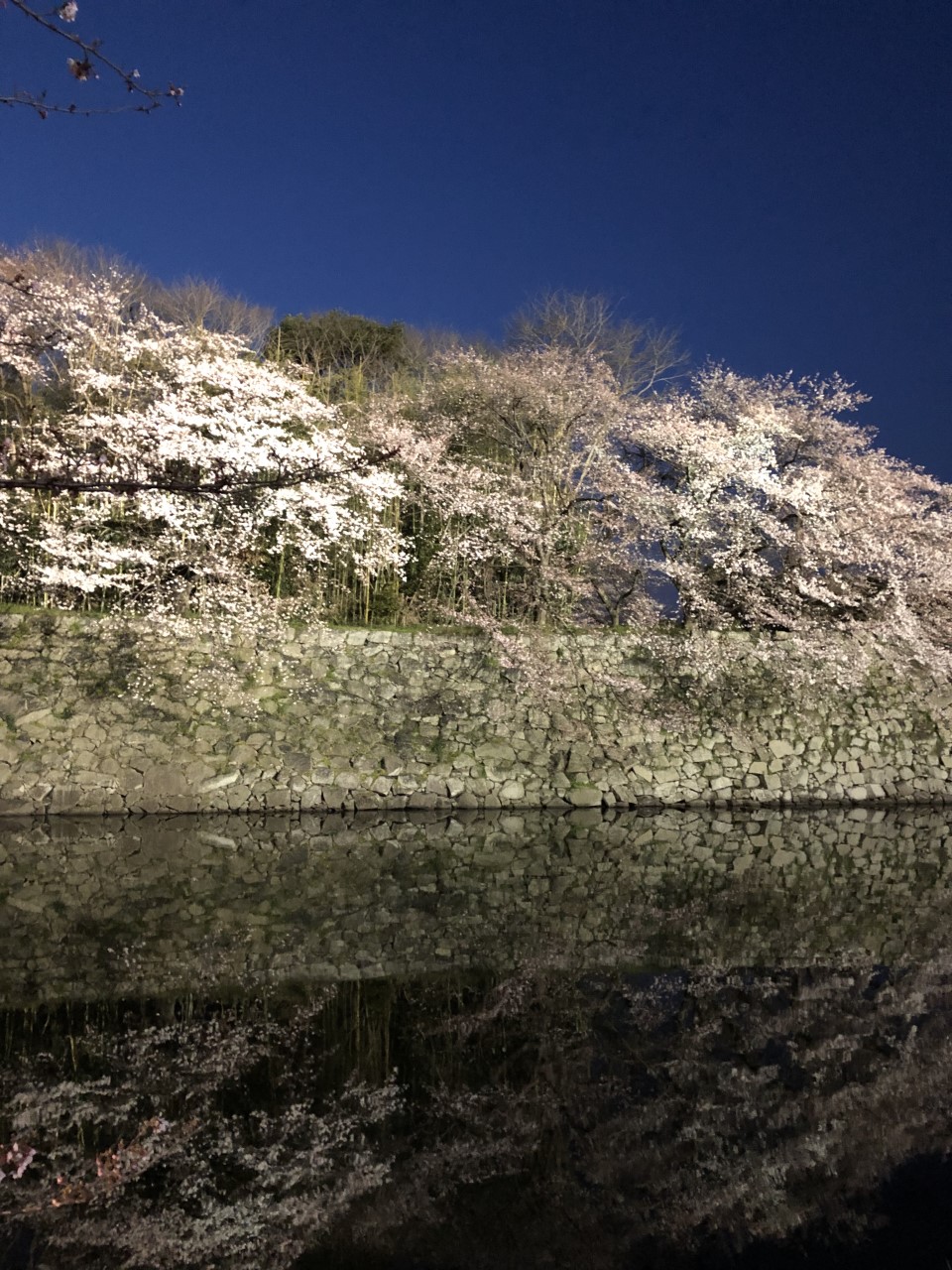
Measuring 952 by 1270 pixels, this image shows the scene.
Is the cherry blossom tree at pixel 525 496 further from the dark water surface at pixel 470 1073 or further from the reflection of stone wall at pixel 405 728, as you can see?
the dark water surface at pixel 470 1073

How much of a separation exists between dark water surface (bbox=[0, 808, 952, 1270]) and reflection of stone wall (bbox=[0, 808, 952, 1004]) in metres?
0.04

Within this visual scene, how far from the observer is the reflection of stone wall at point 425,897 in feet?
16.9

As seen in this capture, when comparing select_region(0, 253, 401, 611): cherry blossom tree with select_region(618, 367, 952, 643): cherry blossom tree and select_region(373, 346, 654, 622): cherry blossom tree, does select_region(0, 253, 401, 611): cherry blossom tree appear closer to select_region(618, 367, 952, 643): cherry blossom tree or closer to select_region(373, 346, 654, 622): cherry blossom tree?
select_region(373, 346, 654, 622): cherry blossom tree

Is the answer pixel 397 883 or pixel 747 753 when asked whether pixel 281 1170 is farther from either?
pixel 747 753

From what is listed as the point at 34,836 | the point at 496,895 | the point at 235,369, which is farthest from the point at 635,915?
the point at 235,369

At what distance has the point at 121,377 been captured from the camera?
12.1 m

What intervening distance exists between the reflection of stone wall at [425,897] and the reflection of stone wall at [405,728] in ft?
2.19

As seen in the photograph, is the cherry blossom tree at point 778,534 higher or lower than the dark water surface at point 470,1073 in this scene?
higher

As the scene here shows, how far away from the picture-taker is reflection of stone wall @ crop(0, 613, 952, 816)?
34.6ft

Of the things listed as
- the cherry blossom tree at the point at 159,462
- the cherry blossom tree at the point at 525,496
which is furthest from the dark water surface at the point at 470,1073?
the cherry blossom tree at the point at 525,496

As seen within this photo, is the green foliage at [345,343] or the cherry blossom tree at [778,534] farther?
the green foliage at [345,343]

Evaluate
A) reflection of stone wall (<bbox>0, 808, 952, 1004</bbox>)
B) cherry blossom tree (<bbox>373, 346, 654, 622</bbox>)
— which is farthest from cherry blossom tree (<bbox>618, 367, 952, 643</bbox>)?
reflection of stone wall (<bbox>0, 808, 952, 1004</bbox>)

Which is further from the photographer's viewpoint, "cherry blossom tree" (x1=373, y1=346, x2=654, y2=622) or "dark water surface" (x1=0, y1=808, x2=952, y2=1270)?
"cherry blossom tree" (x1=373, y1=346, x2=654, y2=622)

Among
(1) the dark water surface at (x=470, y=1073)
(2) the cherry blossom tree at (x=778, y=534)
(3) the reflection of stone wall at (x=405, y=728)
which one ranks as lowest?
(1) the dark water surface at (x=470, y=1073)
